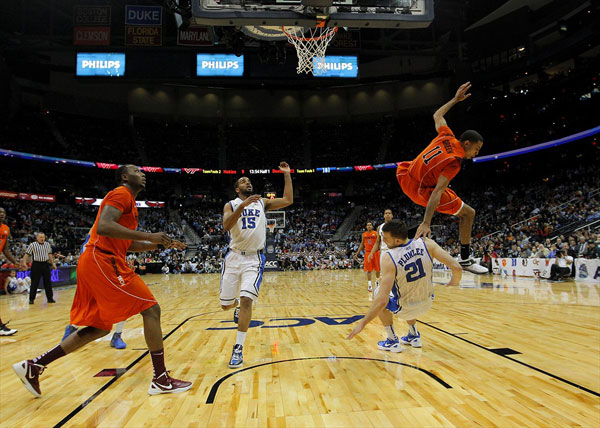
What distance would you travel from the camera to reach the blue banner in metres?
16.3

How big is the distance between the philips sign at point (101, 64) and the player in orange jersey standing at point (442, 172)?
17.2m

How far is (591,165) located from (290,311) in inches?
940

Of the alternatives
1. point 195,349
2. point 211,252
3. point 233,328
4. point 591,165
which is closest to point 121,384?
point 195,349

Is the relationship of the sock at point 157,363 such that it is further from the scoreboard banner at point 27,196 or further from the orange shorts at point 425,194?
the scoreboard banner at point 27,196

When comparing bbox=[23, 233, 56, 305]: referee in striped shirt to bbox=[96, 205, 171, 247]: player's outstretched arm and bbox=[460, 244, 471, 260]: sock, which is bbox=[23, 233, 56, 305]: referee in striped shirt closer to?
bbox=[96, 205, 171, 247]: player's outstretched arm

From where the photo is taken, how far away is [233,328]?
22.0 ft

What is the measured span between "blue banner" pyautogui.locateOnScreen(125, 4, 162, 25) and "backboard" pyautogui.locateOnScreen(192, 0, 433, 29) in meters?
13.0

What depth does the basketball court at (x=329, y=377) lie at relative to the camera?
2.96m

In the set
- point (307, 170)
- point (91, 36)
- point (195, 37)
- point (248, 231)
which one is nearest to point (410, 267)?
point (248, 231)

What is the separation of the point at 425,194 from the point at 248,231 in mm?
2067

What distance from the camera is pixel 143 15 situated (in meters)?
16.5

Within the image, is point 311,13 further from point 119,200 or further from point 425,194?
point 119,200

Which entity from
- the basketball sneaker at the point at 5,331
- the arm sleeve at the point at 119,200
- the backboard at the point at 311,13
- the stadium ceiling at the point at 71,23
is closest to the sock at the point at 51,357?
the arm sleeve at the point at 119,200

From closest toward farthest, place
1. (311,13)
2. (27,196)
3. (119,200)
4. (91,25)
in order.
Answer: (119,200)
(311,13)
(91,25)
(27,196)
